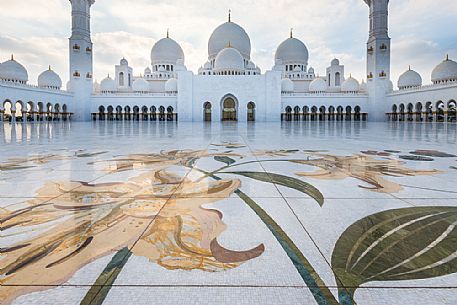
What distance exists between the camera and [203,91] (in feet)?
78.1

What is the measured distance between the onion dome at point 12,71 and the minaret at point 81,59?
357 centimetres

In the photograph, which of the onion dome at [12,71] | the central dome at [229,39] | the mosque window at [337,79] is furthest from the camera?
the mosque window at [337,79]

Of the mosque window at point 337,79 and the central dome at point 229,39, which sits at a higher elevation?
the central dome at point 229,39

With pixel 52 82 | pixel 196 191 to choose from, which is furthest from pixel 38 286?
pixel 52 82

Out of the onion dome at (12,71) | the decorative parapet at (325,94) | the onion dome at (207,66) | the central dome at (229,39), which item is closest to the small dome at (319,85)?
the decorative parapet at (325,94)

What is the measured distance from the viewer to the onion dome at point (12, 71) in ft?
75.4

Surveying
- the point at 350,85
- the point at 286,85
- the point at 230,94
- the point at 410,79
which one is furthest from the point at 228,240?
the point at 410,79

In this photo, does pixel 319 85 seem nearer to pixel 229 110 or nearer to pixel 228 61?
pixel 229 110

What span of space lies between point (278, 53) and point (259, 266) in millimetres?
32072

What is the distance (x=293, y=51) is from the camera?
30.1m

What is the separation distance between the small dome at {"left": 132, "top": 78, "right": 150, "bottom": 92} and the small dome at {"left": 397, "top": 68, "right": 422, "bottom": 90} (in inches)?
877

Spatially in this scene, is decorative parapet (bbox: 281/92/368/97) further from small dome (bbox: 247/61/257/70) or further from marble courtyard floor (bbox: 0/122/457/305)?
marble courtyard floor (bbox: 0/122/457/305)

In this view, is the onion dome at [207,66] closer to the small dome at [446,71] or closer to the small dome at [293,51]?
the small dome at [293,51]

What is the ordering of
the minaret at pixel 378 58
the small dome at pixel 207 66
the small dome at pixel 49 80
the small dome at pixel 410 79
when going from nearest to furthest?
1. the minaret at pixel 378 58
2. the small dome at pixel 410 79
3. the small dome at pixel 207 66
4. the small dome at pixel 49 80
